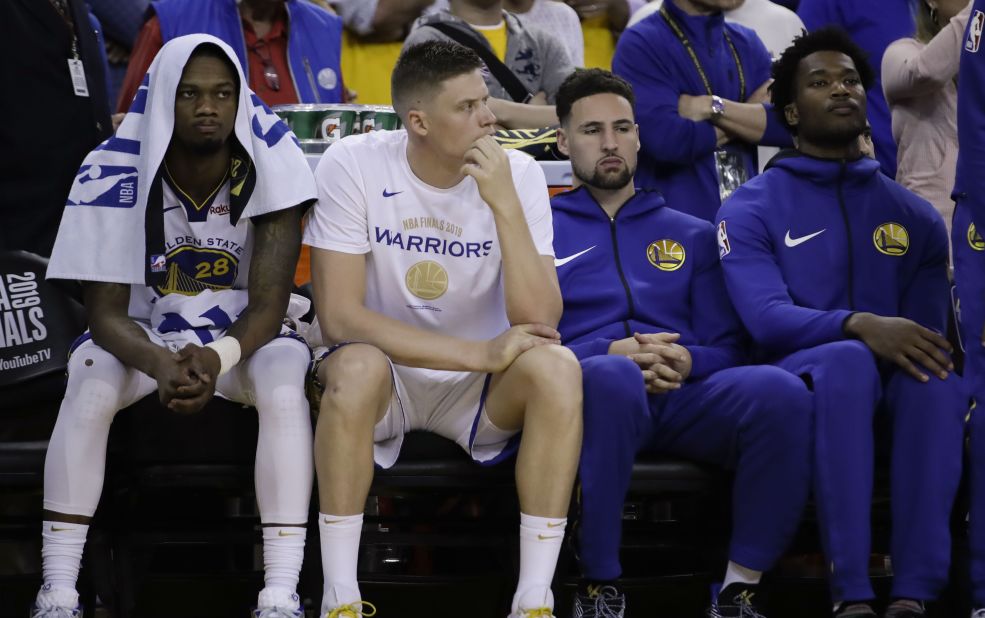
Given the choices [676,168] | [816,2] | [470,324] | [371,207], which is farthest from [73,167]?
[816,2]

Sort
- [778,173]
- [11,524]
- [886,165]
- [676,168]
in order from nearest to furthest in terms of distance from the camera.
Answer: [11,524]
[778,173]
[676,168]
[886,165]

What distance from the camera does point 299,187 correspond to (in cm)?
371

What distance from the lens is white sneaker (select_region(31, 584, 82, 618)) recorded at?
3.27 metres

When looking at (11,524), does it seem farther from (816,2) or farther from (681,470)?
(816,2)

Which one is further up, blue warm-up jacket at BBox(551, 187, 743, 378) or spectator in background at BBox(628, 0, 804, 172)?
spectator in background at BBox(628, 0, 804, 172)

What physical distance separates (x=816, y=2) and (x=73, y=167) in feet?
9.87

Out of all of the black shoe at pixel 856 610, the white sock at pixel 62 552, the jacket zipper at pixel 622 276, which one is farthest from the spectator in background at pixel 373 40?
the black shoe at pixel 856 610

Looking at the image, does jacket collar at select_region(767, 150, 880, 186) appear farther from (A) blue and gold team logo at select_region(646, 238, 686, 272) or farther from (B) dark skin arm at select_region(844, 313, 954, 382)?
(B) dark skin arm at select_region(844, 313, 954, 382)

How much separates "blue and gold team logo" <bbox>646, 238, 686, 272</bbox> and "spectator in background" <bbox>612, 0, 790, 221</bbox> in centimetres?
58

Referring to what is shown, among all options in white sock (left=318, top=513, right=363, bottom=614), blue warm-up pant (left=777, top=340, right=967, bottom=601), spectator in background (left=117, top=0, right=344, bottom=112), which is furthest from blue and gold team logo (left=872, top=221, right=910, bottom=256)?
spectator in background (left=117, top=0, right=344, bottom=112)

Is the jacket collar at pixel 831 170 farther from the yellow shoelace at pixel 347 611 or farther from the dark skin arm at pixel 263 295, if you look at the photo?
the yellow shoelace at pixel 347 611

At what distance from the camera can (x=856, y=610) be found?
A: 3.47 meters

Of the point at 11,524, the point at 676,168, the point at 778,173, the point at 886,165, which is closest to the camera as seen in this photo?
the point at 11,524

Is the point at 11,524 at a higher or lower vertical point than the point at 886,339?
lower
